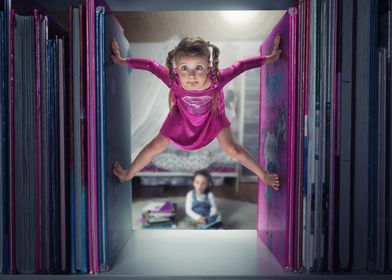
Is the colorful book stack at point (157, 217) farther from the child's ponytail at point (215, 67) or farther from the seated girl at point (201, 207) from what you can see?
the child's ponytail at point (215, 67)

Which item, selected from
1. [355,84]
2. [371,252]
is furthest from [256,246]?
[355,84]

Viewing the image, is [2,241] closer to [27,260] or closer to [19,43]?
[27,260]

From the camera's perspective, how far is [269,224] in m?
0.81

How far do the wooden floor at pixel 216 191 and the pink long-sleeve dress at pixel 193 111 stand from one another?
213 cm

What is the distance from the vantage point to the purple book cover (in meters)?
0.65

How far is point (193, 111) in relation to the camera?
784 mm

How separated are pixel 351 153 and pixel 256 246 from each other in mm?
341

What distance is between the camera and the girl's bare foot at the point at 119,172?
0.74m

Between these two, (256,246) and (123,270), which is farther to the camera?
(256,246)

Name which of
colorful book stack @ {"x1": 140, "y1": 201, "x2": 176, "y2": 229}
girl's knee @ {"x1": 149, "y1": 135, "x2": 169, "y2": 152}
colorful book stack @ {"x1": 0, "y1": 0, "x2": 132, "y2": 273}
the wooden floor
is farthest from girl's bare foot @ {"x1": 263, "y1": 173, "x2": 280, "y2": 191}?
the wooden floor

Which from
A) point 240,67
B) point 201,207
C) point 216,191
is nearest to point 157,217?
point 201,207

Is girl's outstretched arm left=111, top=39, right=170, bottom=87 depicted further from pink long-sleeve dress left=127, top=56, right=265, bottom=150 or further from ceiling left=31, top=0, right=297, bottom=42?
ceiling left=31, top=0, right=297, bottom=42

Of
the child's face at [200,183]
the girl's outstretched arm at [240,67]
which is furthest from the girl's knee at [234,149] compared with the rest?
the child's face at [200,183]

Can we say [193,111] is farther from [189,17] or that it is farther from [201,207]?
[201,207]
